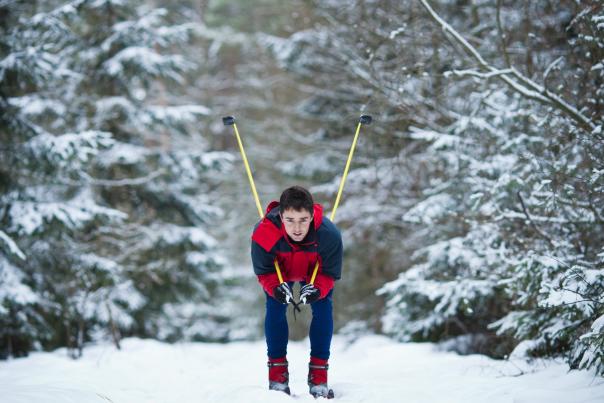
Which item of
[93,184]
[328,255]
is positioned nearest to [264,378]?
[328,255]

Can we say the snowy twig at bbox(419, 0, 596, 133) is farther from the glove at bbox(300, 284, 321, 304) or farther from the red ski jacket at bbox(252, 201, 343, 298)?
the glove at bbox(300, 284, 321, 304)

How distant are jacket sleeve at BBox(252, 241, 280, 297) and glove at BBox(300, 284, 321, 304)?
22 cm

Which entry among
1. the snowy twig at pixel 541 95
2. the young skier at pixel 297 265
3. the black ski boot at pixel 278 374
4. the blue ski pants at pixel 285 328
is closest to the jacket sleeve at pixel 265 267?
the young skier at pixel 297 265

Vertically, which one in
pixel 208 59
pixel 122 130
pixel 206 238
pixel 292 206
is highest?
pixel 208 59

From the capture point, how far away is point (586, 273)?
3695 millimetres

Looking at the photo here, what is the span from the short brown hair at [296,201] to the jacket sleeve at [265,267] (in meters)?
0.33

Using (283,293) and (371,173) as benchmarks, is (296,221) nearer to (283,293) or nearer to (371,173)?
(283,293)

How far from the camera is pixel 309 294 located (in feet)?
11.5

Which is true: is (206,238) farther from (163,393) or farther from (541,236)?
(541,236)

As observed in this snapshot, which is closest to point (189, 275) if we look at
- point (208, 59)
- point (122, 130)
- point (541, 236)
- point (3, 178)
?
point (122, 130)

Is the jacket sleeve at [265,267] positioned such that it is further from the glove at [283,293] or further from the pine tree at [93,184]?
the pine tree at [93,184]

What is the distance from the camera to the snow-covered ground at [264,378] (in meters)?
3.33

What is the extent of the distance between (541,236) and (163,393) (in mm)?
3513

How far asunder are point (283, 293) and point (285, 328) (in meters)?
0.38
